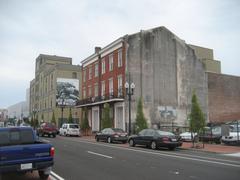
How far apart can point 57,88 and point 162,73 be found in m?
36.4

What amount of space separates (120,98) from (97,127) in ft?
33.8

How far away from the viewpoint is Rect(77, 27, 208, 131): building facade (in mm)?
40750

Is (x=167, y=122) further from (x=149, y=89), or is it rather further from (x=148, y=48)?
(x=148, y=48)

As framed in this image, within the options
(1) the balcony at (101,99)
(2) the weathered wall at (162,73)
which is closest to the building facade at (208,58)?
(2) the weathered wall at (162,73)

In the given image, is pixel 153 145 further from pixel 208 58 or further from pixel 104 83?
pixel 208 58

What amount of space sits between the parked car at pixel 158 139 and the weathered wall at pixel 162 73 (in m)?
17.0

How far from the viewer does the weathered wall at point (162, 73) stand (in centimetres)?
4112

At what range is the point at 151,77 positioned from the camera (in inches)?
1652

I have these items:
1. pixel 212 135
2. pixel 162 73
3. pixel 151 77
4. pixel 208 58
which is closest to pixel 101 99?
pixel 151 77

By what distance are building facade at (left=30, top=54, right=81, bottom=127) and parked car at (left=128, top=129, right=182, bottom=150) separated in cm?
4525

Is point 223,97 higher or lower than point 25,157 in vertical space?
higher

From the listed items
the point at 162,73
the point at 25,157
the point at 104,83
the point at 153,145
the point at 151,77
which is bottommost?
the point at 153,145

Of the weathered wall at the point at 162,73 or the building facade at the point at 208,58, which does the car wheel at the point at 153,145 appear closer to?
the weathered wall at the point at 162,73

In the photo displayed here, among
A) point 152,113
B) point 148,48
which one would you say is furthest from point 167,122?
point 148,48
